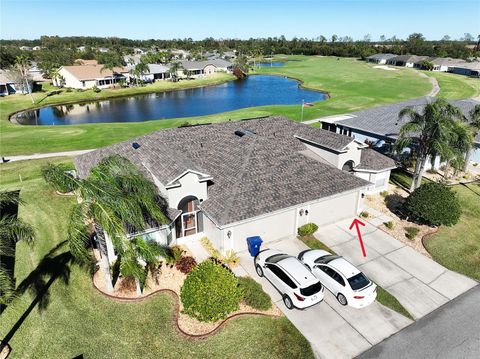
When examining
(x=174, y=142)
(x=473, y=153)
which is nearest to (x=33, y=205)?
(x=174, y=142)

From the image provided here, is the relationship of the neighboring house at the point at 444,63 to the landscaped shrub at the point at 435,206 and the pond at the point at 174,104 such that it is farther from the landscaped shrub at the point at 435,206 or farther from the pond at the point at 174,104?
the landscaped shrub at the point at 435,206

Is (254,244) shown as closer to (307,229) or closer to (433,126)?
(307,229)

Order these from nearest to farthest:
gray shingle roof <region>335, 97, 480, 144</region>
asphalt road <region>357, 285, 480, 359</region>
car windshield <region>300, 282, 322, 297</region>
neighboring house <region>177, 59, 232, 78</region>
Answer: asphalt road <region>357, 285, 480, 359</region> → car windshield <region>300, 282, 322, 297</region> → gray shingle roof <region>335, 97, 480, 144</region> → neighboring house <region>177, 59, 232, 78</region>

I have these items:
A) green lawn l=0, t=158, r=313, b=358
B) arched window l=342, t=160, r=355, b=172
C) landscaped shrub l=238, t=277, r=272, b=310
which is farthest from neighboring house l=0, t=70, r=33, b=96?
landscaped shrub l=238, t=277, r=272, b=310

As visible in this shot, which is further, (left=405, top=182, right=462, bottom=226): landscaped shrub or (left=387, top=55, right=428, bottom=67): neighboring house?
(left=387, top=55, right=428, bottom=67): neighboring house

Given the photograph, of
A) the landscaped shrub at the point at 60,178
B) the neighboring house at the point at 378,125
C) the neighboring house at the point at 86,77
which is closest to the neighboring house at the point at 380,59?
the neighboring house at the point at 86,77

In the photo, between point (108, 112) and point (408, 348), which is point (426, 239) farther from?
point (108, 112)

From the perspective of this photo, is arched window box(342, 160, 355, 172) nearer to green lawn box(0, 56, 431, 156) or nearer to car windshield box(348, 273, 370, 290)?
car windshield box(348, 273, 370, 290)
